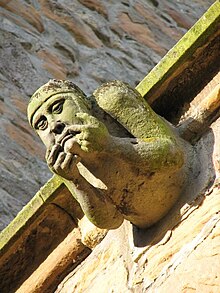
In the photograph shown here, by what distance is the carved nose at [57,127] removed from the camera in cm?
254

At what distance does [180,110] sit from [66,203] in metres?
0.43

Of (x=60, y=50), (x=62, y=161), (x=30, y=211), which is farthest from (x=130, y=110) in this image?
(x=60, y=50)

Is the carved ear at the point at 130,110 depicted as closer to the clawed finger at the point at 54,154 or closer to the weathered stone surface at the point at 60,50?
the clawed finger at the point at 54,154

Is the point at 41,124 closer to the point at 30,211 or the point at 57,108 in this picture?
the point at 57,108

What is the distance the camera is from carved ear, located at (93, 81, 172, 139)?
8.64ft

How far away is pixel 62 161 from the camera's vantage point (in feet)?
8.11

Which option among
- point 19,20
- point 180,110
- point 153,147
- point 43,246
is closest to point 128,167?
point 153,147

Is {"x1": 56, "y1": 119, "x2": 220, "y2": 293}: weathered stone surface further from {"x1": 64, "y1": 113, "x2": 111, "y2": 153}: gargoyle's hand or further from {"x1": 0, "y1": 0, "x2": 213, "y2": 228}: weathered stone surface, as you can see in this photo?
{"x1": 0, "y1": 0, "x2": 213, "y2": 228}: weathered stone surface

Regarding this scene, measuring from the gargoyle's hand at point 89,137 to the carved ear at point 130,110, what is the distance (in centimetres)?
14

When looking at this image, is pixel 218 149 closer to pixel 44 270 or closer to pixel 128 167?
pixel 128 167

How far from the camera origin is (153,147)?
8.40 ft

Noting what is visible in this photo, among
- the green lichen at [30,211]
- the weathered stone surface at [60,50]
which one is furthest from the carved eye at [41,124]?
the weathered stone surface at [60,50]

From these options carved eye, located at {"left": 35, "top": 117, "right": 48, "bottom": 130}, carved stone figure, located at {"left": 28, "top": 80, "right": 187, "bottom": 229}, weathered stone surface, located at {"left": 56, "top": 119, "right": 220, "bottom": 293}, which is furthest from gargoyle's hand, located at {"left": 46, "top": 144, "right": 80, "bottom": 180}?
weathered stone surface, located at {"left": 56, "top": 119, "right": 220, "bottom": 293}

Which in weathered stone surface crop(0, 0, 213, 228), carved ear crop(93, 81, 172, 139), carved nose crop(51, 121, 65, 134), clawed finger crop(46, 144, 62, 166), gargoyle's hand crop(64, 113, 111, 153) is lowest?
weathered stone surface crop(0, 0, 213, 228)
